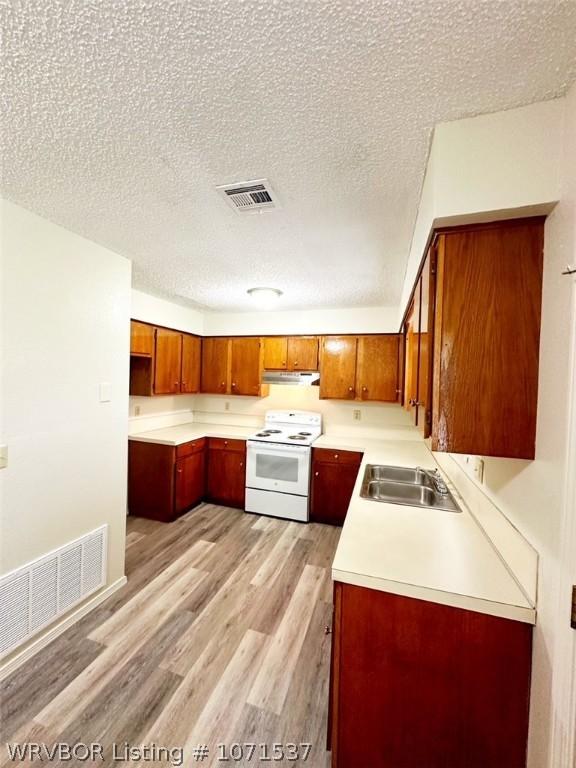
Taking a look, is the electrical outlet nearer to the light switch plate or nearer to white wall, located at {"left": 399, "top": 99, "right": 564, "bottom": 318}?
white wall, located at {"left": 399, "top": 99, "right": 564, "bottom": 318}

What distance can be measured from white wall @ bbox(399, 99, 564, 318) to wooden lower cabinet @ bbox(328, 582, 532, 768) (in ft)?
4.17

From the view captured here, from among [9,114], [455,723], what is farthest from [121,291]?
[455,723]

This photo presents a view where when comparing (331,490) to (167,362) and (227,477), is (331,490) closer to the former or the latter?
(227,477)

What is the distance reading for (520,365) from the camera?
978 millimetres

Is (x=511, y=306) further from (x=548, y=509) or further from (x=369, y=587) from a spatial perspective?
(x=369, y=587)

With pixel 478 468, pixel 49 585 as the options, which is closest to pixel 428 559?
pixel 478 468

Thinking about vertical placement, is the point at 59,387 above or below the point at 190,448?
above

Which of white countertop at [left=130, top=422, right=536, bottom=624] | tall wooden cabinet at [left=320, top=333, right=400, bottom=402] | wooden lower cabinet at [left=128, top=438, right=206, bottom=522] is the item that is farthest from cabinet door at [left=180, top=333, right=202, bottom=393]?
white countertop at [left=130, top=422, right=536, bottom=624]

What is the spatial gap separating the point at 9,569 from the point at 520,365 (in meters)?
2.45

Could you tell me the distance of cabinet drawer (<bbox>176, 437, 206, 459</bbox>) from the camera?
324 cm

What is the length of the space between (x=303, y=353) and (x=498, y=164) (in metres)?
2.78

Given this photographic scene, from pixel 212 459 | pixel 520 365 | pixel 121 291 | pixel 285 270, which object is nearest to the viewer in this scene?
pixel 520 365

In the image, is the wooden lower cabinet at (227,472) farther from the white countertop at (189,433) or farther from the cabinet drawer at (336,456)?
the cabinet drawer at (336,456)

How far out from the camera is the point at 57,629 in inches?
68.2
